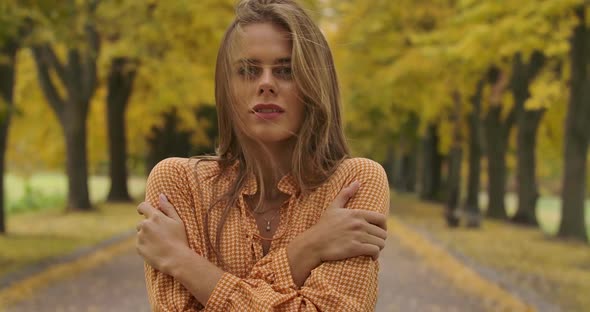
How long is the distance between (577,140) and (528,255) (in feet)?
11.7

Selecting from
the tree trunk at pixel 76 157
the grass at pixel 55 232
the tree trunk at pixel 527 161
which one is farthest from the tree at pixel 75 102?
the tree trunk at pixel 527 161

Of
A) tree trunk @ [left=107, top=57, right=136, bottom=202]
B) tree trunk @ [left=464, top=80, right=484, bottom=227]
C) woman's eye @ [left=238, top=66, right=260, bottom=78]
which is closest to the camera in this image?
woman's eye @ [left=238, top=66, right=260, bottom=78]

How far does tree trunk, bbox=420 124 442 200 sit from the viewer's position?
119ft

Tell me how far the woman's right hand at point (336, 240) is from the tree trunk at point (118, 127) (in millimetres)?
26969

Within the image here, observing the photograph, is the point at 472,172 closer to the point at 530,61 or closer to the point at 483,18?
the point at 530,61

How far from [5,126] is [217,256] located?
1490cm

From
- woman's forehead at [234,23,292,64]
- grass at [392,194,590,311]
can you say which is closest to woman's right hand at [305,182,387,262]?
woman's forehead at [234,23,292,64]

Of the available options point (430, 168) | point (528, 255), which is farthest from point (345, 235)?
point (430, 168)

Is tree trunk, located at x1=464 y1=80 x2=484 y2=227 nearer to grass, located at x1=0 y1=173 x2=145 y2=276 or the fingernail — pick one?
grass, located at x1=0 y1=173 x2=145 y2=276

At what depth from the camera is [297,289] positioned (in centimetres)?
262

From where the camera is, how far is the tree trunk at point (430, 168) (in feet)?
119

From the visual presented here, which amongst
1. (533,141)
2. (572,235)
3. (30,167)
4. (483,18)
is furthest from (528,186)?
(30,167)

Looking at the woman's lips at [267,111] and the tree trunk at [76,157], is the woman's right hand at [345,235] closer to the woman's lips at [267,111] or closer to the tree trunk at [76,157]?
the woman's lips at [267,111]

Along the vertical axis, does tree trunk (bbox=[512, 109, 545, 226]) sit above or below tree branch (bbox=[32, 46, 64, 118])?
below
